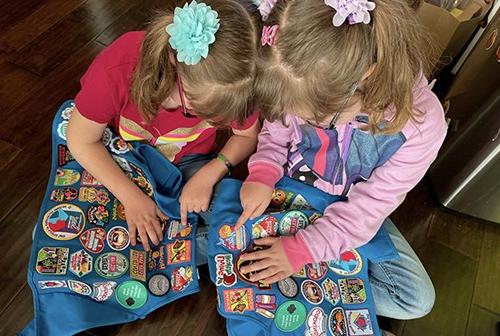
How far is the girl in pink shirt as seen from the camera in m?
0.60

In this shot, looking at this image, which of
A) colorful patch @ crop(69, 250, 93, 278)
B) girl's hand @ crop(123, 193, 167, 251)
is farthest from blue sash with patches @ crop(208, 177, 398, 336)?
colorful patch @ crop(69, 250, 93, 278)

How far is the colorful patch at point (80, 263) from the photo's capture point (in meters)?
0.88

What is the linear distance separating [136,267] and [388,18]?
2.06 ft

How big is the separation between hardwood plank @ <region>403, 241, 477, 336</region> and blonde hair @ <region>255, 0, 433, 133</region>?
1.79 ft

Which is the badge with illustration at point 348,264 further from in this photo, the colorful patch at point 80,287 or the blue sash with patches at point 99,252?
the colorful patch at point 80,287

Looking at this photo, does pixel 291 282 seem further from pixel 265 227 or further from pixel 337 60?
pixel 337 60

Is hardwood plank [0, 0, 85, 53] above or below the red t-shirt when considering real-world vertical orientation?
below

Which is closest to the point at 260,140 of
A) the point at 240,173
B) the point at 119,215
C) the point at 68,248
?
the point at 240,173

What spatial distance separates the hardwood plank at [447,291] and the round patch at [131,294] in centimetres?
55

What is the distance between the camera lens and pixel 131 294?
2.99 feet

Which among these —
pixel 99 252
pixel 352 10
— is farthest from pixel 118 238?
pixel 352 10

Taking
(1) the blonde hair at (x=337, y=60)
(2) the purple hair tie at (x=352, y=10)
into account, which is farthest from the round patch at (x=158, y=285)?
(2) the purple hair tie at (x=352, y=10)

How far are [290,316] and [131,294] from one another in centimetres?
30

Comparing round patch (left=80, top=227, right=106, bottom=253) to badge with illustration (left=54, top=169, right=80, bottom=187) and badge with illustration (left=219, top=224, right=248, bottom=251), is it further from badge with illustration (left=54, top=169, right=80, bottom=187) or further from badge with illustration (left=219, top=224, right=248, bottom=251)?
badge with illustration (left=219, top=224, right=248, bottom=251)
